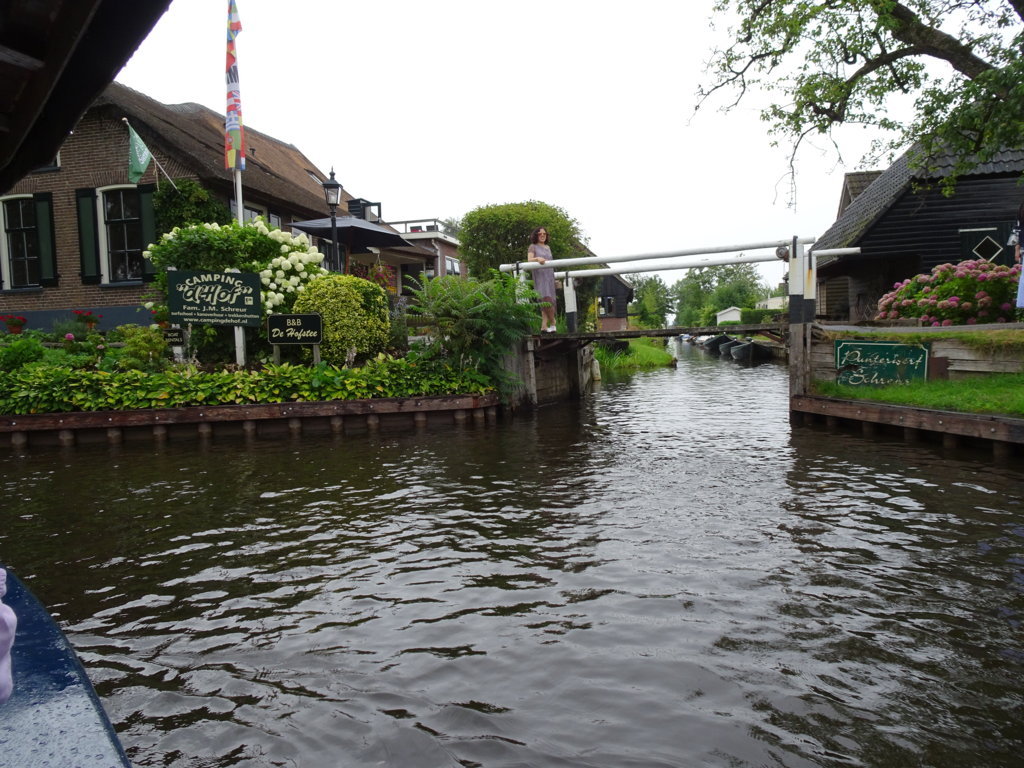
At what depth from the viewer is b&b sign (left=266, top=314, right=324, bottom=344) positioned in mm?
13211

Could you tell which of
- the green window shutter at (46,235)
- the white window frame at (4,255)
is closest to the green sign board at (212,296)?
the green window shutter at (46,235)

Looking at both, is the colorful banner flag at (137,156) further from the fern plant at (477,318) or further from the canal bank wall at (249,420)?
the fern plant at (477,318)

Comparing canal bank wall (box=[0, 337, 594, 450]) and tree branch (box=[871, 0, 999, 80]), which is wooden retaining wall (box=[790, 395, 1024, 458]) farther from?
tree branch (box=[871, 0, 999, 80])

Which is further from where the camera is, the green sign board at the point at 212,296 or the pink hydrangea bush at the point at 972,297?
the green sign board at the point at 212,296

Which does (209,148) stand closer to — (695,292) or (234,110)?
(234,110)

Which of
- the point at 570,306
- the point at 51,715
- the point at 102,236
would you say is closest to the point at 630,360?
the point at 570,306

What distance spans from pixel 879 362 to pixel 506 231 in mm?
20602

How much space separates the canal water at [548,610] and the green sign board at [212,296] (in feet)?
16.1

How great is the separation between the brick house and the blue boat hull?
17.7 metres

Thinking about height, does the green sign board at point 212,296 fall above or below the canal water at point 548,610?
above

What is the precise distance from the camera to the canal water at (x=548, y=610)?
3152mm

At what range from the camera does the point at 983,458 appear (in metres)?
8.65

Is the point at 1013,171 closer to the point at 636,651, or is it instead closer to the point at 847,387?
the point at 847,387

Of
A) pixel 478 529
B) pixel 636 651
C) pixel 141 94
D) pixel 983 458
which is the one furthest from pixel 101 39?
pixel 141 94
